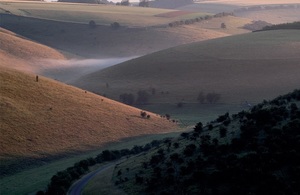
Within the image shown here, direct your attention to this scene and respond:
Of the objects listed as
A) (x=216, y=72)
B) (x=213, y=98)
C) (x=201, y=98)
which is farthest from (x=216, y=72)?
(x=213, y=98)

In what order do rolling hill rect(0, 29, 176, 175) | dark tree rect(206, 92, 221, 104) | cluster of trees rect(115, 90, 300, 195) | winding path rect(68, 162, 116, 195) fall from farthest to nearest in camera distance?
1. dark tree rect(206, 92, 221, 104)
2. rolling hill rect(0, 29, 176, 175)
3. winding path rect(68, 162, 116, 195)
4. cluster of trees rect(115, 90, 300, 195)

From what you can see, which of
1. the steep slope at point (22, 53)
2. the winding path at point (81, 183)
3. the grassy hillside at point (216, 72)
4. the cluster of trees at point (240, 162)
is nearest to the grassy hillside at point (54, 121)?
the winding path at point (81, 183)

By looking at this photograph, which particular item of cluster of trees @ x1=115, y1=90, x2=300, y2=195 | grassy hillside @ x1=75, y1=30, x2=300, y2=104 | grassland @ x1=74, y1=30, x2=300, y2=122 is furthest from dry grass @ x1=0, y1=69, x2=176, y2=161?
cluster of trees @ x1=115, y1=90, x2=300, y2=195

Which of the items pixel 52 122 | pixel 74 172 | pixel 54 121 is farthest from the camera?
pixel 54 121

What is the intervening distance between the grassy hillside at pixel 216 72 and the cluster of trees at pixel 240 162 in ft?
200

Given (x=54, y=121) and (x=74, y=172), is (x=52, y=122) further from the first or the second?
(x=74, y=172)

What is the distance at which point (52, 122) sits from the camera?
77438mm

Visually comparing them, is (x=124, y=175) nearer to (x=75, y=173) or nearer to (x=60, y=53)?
(x=75, y=173)

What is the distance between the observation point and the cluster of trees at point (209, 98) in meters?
107

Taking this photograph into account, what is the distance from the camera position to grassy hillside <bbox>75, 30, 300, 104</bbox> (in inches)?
4380

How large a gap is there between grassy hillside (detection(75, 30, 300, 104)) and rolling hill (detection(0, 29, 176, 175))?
22.7 meters

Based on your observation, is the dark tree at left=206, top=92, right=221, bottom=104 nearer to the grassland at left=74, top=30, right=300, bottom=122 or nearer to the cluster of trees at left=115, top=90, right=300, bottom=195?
the grassland at left=74, top=30, right=300, bottom=122

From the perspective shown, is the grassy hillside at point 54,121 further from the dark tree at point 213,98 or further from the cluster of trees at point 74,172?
the dark tree at point 213,98

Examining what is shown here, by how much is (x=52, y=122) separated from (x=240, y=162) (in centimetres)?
4331
